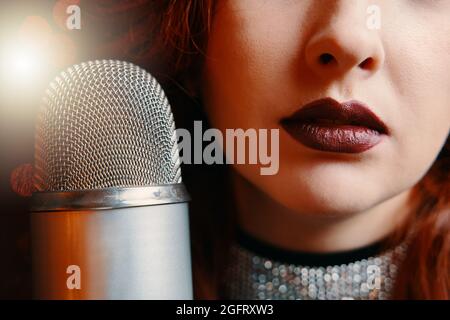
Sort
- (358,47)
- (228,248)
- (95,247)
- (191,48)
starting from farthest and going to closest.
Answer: (228,248) → (191,48) → (358,47) → (95,247)

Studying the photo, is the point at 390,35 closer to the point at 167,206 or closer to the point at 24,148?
the point at 167,206

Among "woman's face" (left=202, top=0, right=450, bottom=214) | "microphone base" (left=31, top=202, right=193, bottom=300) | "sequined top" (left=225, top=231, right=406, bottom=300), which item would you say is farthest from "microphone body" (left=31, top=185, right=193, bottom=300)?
"sequined top" (left=225, top=231, right=406, bottom=300)

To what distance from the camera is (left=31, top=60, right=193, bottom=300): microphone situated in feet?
1.60

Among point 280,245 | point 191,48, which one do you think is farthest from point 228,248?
point 191,48

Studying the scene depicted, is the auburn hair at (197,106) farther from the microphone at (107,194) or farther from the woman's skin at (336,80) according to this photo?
the microphone at (107,194)

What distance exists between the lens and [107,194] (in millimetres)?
493

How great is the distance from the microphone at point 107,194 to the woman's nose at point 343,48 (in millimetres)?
198

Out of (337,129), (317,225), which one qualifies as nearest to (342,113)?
(337,129)

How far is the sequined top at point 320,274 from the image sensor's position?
0.79 metres

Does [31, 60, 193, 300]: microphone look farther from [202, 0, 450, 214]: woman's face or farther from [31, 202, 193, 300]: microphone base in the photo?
[202, 0, 450, 214]: woman's face

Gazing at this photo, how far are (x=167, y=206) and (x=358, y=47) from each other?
0.29 m

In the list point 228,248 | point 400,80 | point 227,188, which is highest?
point 400,80

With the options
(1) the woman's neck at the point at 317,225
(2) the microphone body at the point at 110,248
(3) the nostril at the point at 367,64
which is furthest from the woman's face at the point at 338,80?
(2) the microphone body at the point at 110,248

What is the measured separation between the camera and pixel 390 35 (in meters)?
0.63
